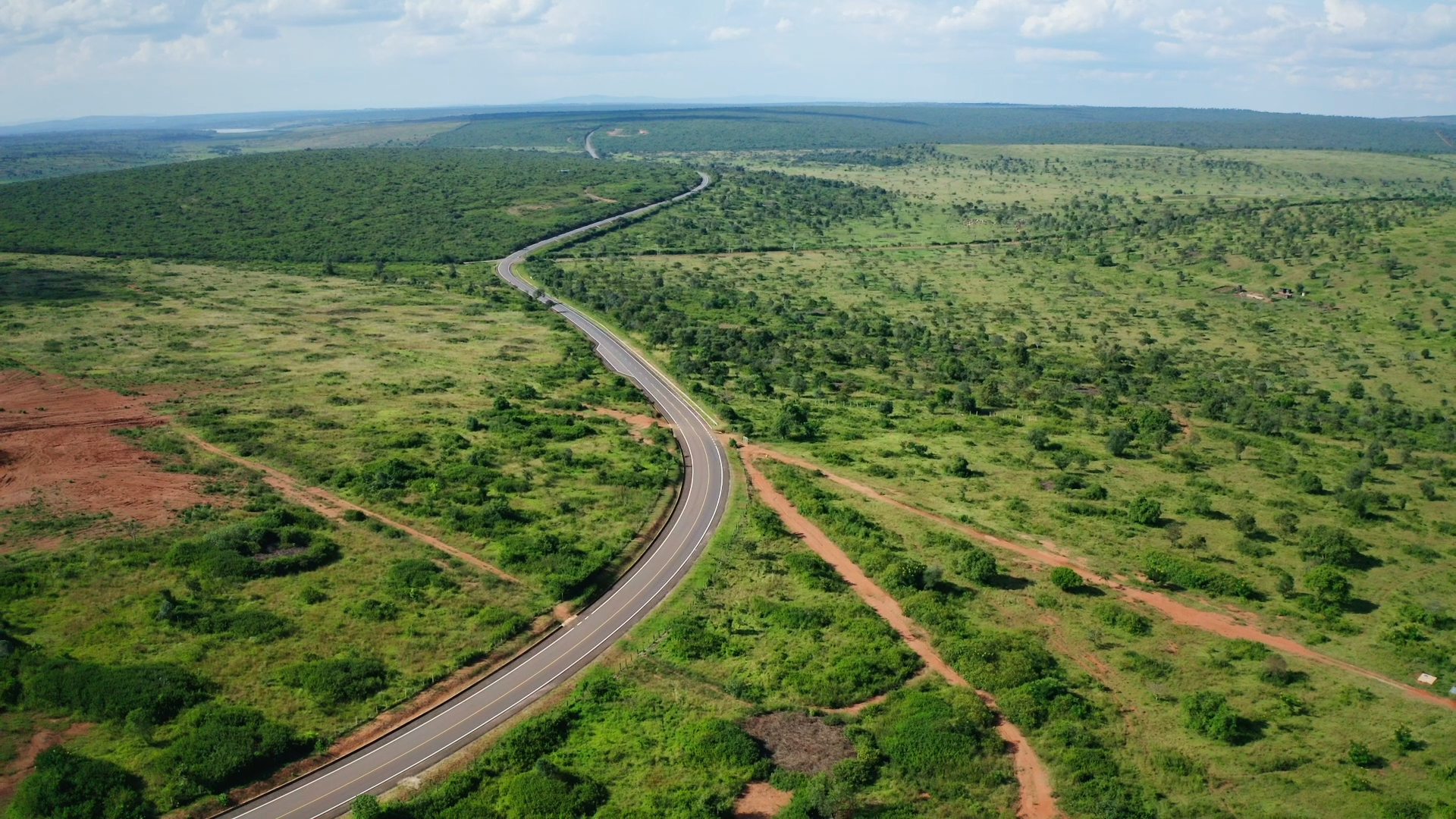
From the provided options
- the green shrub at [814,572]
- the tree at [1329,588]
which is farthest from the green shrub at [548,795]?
the tree at [1329,588]

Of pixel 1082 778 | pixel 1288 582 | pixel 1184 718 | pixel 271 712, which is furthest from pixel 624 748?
pixel 1288 582

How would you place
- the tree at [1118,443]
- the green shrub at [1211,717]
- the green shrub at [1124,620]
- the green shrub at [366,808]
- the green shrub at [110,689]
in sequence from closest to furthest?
the green shrub at [366,808] < the green shrub at [1211,717] < the green shrub at [110,689] < the green shrub at [1124,620] < the tree at [1118,443]

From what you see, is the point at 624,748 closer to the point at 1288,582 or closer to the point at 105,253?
the point at 1288,582

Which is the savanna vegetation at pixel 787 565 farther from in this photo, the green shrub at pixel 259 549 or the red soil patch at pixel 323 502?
the red soil patch at pixel 323 502

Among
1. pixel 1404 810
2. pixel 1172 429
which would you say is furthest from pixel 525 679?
pixel 1172 429

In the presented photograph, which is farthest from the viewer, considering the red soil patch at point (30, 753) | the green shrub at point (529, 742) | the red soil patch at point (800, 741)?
the red soil patch at point (800, 741)

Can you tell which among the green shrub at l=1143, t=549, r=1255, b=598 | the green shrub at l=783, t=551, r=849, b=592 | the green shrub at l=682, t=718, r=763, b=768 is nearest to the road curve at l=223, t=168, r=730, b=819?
the green shrub at l=783, t=551, r=849, b=592

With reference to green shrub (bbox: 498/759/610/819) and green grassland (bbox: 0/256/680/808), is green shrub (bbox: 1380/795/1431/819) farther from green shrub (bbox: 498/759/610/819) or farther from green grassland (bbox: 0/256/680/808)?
green grassland (bbox: 0/256/680/808)
